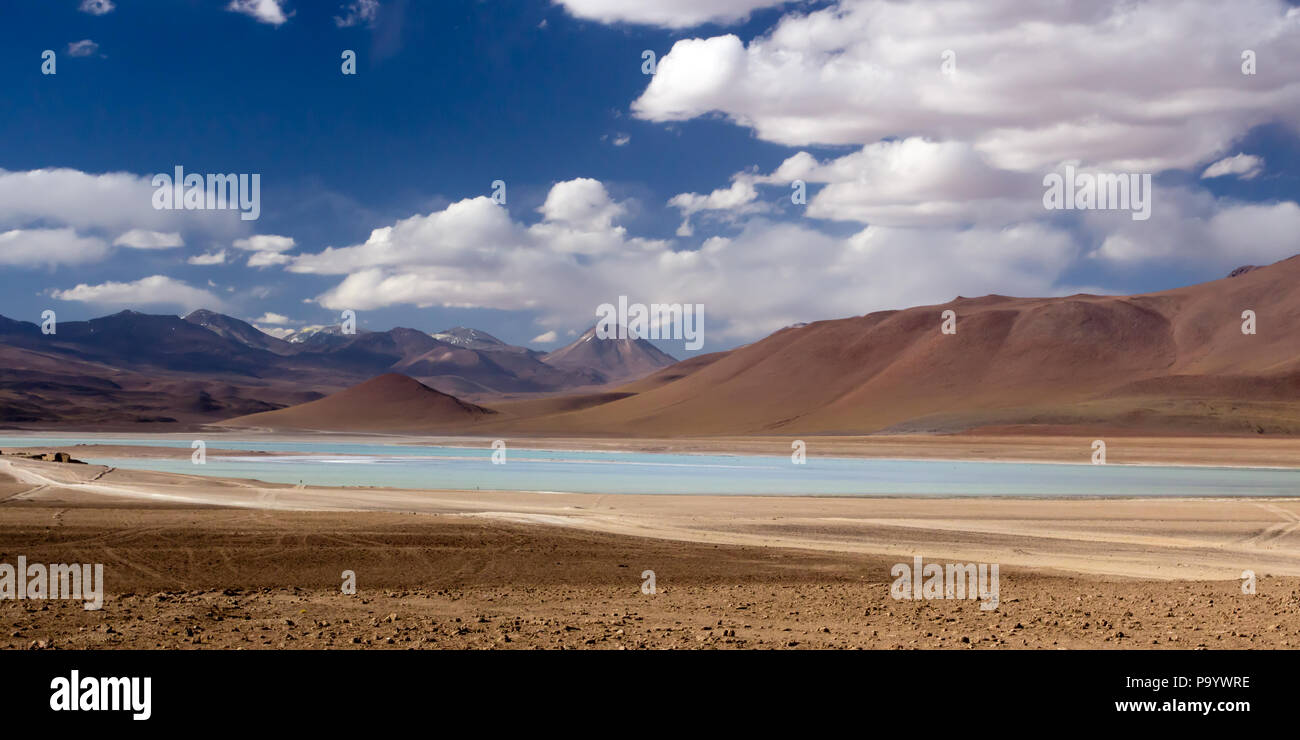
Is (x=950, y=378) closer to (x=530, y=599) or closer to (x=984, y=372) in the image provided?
(x=984, y=372)

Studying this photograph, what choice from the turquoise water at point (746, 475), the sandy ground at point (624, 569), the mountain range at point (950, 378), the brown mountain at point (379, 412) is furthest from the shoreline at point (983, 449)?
the brown mountain at point (379, 412)

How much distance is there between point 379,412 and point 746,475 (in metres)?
118

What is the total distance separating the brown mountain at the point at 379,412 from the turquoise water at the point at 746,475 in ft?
280

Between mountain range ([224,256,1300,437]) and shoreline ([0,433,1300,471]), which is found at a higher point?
mountain range ([224,256,1300,437])

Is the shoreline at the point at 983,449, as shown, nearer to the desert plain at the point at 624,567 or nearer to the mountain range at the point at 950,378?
the mountain range at the point at 950,378

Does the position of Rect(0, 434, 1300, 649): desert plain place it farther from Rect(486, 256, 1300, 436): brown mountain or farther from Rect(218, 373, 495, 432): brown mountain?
Rect(218, 373, 495, 432): brown mountain

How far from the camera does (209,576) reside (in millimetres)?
14195

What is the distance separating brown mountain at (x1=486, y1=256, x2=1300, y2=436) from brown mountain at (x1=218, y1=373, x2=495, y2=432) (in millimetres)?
14503

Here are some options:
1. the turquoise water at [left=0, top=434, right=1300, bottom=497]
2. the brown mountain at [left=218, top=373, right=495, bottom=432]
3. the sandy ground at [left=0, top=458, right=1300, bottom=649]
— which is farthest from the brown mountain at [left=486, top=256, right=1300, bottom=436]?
the sandy ground at [left=0, top=458, right=1300, bottom=649]

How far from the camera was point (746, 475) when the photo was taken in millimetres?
45719

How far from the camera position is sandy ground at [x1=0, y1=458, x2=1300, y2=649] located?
9586 millimetres
